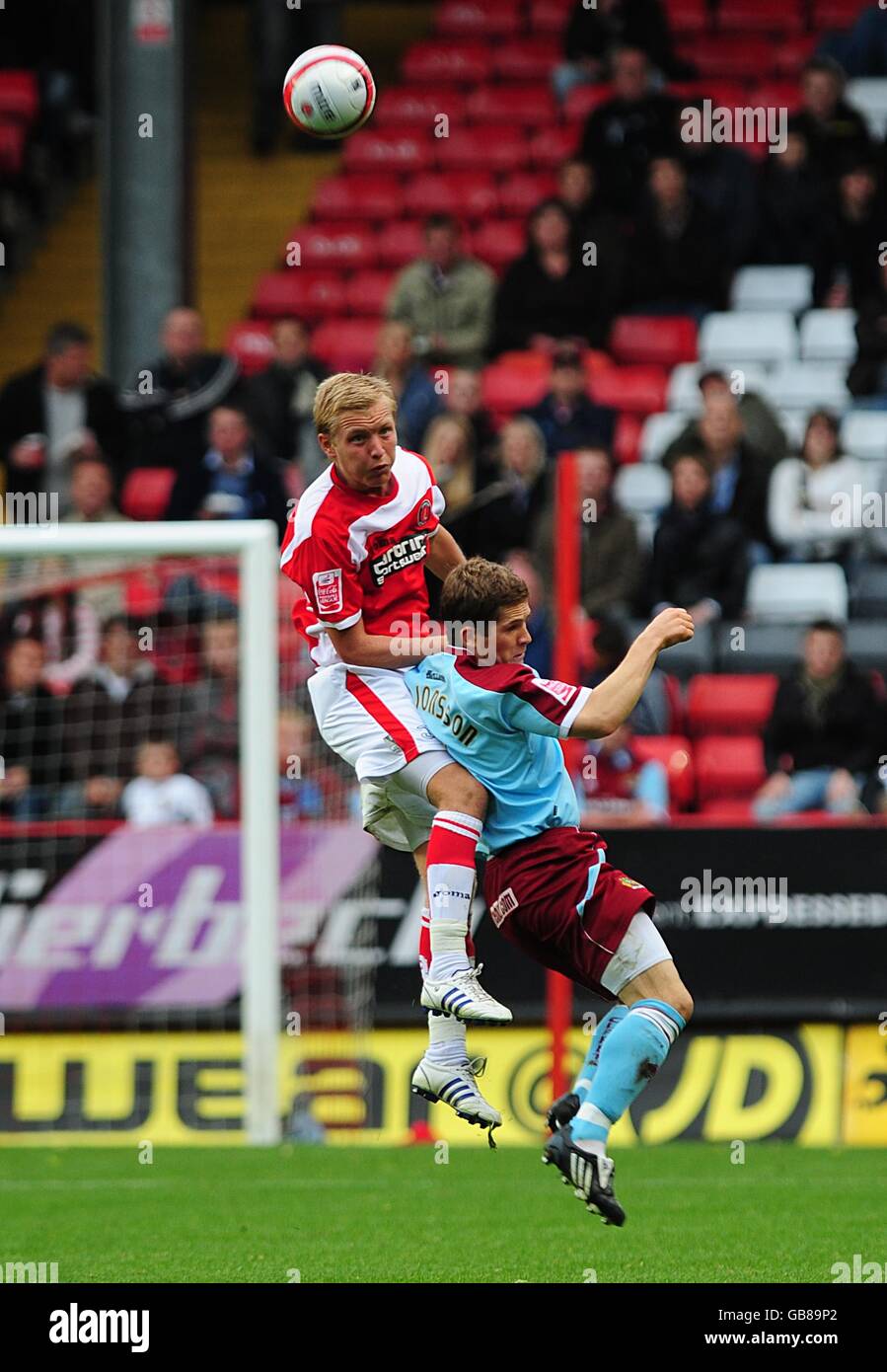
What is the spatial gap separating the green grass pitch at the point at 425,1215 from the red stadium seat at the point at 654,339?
6.64m

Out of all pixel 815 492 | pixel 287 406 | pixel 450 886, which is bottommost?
pixel 450 886

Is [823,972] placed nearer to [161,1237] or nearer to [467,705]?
[161,1237]

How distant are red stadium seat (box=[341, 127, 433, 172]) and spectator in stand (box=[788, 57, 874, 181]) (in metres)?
3.78

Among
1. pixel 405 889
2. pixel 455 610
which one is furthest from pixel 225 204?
pixel 455 610

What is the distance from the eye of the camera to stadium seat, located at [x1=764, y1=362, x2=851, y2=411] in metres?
16.4

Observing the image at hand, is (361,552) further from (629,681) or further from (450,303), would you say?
(450,303)

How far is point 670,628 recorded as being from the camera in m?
6.96

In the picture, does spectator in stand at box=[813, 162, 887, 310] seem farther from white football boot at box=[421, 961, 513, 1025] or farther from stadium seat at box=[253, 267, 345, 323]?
white football boot at box=[421, 961, 513, 1025]

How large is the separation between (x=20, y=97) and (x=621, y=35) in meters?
5.13

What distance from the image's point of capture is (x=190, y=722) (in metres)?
13.7

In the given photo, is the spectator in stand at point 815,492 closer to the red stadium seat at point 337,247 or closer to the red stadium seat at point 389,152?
the red stadium seat at point 337,247

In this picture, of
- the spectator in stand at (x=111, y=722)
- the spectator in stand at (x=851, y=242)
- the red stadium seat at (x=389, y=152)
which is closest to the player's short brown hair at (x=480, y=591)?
the spectator in stand at (x=111, y=722)

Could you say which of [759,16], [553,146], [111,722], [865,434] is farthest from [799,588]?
[759,16]

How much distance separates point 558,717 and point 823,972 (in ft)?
19.4
